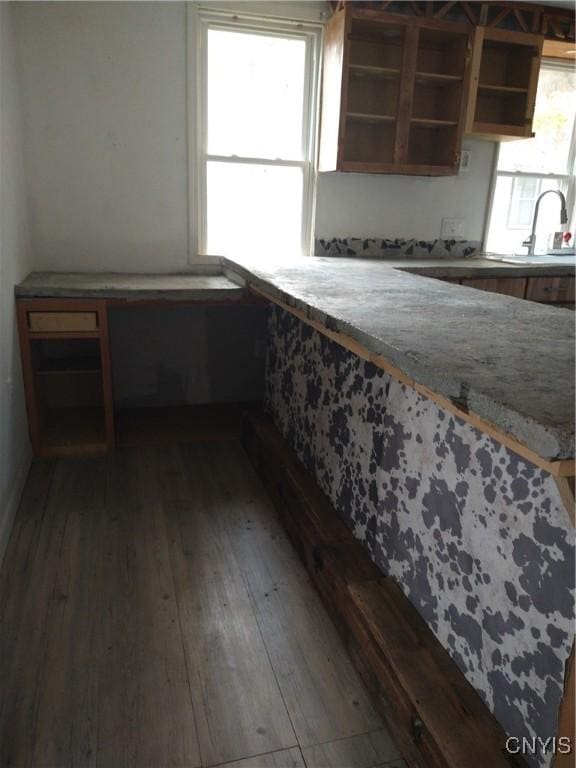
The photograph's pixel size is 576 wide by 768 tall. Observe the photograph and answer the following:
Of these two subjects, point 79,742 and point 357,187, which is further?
point 357,187

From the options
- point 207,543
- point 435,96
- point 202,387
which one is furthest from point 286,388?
point 435,96

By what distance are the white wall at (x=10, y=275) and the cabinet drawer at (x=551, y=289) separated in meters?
2.75

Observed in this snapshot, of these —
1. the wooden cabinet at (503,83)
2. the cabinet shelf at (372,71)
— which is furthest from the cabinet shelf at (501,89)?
the cabinet shelf at (372,71)

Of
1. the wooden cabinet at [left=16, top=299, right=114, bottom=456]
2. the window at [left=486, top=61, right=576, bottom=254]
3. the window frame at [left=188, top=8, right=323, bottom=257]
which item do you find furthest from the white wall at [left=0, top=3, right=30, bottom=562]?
the window at [left=486, top=61, right=576, bottom=254]

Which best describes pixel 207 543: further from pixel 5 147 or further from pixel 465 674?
pixel 5 147

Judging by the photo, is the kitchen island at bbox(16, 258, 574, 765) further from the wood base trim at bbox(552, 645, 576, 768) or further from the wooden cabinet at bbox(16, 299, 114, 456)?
the wooden cabinet at bbox(16, 299, 114, 456)

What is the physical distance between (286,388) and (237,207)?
132 cm

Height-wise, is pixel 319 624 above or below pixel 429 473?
below

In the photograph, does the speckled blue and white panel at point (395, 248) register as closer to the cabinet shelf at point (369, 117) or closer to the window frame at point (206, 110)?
the window frame at point (206, 110)

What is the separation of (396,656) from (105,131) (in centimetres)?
287

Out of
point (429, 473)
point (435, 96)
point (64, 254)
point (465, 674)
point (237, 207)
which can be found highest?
point (435, 96)

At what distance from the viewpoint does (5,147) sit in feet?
7.79

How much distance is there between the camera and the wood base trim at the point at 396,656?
3.66 ft

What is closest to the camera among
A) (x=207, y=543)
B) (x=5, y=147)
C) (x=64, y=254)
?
(x=207, y=543)
